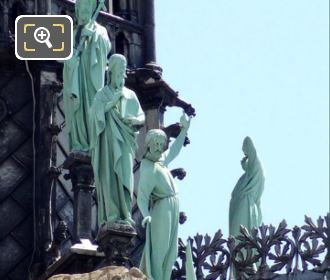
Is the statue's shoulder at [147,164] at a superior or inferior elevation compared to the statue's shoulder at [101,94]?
inferior

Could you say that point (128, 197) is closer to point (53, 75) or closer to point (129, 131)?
point (129, 131)

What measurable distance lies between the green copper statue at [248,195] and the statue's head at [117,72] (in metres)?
1.98

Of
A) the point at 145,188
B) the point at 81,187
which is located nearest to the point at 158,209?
the point at 145,188

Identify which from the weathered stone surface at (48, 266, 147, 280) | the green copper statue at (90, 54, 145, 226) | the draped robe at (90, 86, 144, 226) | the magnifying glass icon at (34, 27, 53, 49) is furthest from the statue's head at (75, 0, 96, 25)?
the weathered stone surface at (48, 266, 147, 280)

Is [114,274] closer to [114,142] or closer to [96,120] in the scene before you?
[114,142]

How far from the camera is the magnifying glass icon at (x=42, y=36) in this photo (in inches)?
1167

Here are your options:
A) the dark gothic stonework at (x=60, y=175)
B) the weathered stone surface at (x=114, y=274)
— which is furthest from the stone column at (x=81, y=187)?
the weathered stone surface at (x=114, y=274)

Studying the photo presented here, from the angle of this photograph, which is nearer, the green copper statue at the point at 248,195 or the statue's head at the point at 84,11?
the green copper statue at the point at 248,195

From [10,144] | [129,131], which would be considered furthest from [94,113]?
[10,144]

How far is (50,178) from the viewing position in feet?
116

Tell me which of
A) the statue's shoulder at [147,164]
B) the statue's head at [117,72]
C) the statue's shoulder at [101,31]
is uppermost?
the statue's shoulder at [101,31]

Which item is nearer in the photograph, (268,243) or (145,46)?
(268,243)

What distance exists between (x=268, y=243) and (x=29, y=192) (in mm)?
4290

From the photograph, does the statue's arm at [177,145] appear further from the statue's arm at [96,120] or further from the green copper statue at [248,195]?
the green copper statue at [248,195]
